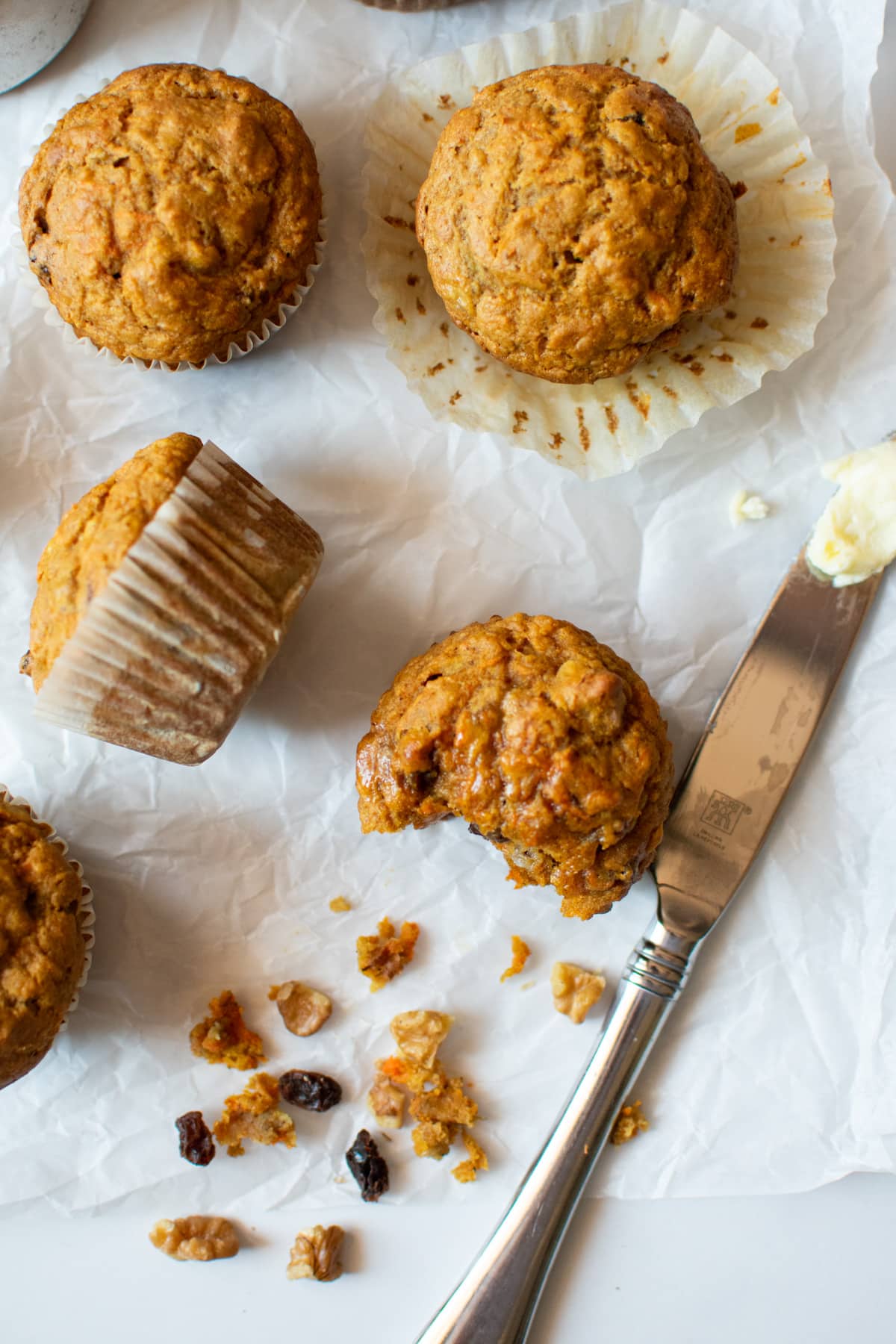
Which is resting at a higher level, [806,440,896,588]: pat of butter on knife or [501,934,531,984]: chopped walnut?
[806,440,896,588]: pat of butter on knife

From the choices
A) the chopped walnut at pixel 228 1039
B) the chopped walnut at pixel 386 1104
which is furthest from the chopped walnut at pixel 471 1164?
the chopped walnut at pixel 228 1039

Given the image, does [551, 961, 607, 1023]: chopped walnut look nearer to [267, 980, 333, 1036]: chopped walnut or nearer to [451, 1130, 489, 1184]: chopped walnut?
[451, 1130, 489, 1184]: chopped walnut

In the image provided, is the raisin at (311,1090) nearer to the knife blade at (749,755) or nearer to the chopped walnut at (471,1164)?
the chopped walnut at (471,1164)

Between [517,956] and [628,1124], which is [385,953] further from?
[628,1124]

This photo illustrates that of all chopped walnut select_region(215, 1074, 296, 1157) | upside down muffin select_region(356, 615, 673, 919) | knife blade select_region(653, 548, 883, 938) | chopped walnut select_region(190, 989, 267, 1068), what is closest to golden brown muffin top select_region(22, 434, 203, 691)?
upside down muffin select_region(356, 615, 673, 919)

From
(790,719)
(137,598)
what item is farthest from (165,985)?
(790,719)

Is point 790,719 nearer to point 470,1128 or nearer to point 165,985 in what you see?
point 470,1128

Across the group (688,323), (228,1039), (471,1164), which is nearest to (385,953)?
(228,1039)
